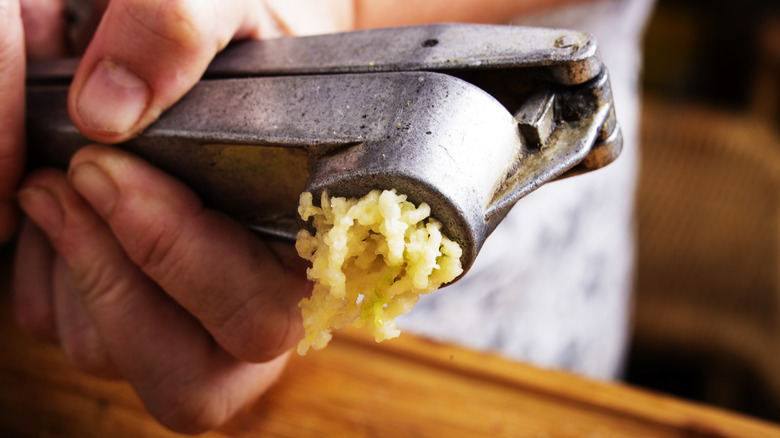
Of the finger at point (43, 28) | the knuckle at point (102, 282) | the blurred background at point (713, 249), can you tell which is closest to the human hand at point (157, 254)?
the knuckle at point (102, 282)

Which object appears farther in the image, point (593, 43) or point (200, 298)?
point (200, 298)

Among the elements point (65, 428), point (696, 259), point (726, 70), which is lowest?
point (696, 259)

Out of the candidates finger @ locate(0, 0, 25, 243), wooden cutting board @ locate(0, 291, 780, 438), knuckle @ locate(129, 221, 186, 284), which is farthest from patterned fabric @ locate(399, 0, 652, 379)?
finger @ locate(0, 0, 25, 243)

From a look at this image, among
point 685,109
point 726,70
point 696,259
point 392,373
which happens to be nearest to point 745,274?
point 696,259

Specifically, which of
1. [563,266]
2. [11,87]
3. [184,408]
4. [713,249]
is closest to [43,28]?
[11,87]

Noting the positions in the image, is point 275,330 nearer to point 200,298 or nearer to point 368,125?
point 200,298

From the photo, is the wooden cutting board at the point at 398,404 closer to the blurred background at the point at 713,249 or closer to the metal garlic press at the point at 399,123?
the metal garlic press at the point at 399,123

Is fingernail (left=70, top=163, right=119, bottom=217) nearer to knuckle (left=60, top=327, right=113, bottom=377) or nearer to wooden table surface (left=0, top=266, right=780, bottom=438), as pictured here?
knuckle (left=60, top=327, right=113, bottom=377)
